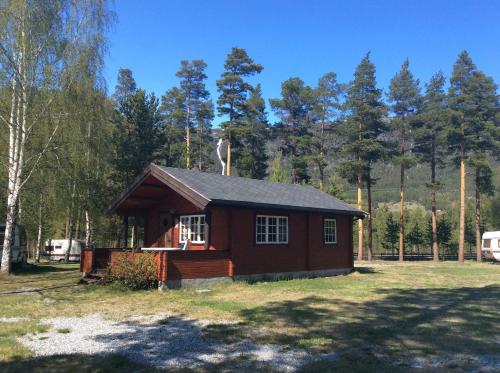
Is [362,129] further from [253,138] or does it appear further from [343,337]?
[343,337]

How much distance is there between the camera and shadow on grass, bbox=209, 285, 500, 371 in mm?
6227

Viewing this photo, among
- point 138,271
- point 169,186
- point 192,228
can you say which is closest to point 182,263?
point 138,271

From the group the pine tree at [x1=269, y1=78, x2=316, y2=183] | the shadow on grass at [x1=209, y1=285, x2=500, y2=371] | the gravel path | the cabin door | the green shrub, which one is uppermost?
the pine tree at [x1=269, y1=78, x2=316, y2=183]

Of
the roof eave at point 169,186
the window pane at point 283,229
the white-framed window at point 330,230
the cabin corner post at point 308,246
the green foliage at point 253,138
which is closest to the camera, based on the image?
the roof eave at point 169,186

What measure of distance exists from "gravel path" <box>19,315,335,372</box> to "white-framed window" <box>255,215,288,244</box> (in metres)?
7.91

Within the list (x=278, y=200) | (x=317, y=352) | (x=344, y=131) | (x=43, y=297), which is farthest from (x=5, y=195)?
(x=344, y=131)

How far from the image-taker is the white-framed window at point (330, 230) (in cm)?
1919

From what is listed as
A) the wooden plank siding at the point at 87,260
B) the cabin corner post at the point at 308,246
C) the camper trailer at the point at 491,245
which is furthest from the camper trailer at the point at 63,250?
the camper trailer at the point at 491,245

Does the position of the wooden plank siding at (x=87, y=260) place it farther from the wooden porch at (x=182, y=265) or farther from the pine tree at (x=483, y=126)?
the pine tree at (x=483, y=126)

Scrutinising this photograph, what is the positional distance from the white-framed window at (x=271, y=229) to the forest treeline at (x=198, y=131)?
9683mm

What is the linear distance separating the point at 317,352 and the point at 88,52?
18424 millimetres

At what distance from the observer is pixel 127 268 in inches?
523

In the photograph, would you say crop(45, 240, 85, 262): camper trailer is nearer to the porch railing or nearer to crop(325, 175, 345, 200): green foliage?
crop(325, 175, 345, 200): green foliage

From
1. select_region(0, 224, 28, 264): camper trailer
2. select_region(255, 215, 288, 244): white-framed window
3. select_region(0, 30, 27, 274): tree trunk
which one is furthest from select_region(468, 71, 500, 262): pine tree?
select_region(0, 224, 28, 264): camper trailer
